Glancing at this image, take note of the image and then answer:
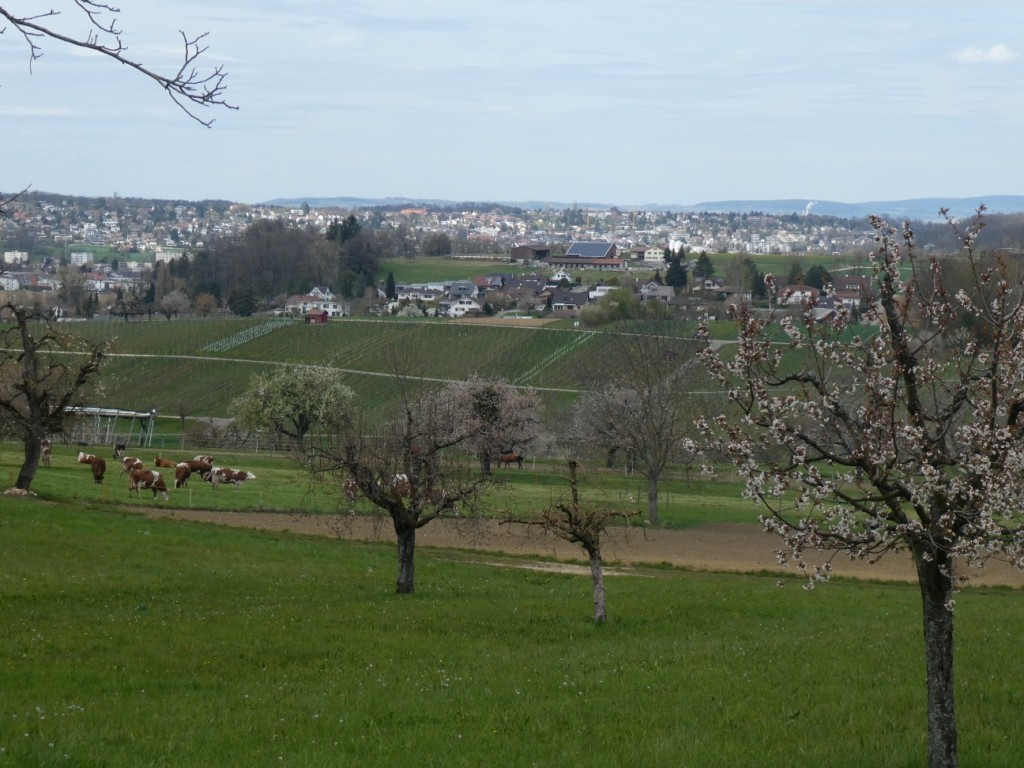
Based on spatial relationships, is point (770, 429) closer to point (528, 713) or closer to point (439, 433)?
point (528, 713)

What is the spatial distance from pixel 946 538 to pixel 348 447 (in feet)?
48.0

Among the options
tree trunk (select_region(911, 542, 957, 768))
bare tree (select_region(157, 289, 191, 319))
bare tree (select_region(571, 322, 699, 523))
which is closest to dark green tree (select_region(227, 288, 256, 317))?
bare tree (select_region(157, 289, 191, 319))

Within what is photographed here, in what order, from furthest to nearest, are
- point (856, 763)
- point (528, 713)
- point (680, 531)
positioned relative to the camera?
1. point (680, 531)
2. point (528, 713)
3. point (856, 763)

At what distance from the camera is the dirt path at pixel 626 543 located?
34.4 meters

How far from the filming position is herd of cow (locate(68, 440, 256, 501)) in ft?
135

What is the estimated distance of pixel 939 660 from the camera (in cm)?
1056

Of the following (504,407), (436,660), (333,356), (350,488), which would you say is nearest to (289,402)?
(504,407)

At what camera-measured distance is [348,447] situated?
23.0 m

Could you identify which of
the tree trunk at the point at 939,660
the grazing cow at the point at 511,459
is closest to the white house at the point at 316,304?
the grazing cow at the point at 511,459

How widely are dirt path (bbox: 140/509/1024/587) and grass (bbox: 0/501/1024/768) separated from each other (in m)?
6.95

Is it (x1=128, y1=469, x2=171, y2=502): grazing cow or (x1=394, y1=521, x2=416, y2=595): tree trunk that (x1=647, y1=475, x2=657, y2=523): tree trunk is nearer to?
(x1=128, y1=469, x2=171, y2=502): grazing cow

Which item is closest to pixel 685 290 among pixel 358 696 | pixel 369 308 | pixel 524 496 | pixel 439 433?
pixel 369 308

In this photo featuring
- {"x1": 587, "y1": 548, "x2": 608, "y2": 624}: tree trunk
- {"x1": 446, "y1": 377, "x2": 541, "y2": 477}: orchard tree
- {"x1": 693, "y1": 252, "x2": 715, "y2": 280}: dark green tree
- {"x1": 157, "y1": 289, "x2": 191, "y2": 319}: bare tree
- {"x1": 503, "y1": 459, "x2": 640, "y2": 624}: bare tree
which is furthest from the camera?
{"x1": 693, "y1": 252, "x2": 715, "y2": 280}: dark green tree

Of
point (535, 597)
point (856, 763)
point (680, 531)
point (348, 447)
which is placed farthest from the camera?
point (680, 531)
